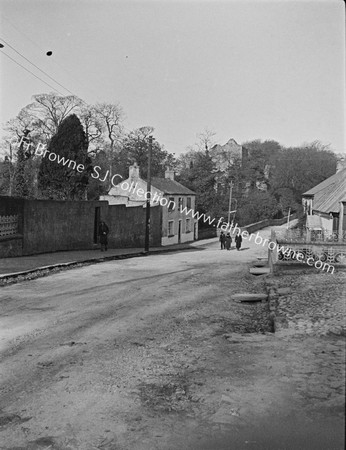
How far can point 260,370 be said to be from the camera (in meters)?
6.20

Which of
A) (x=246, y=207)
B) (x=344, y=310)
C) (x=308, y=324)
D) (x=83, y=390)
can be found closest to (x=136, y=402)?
(x=83, y=390)

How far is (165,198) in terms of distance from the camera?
42.2 metres

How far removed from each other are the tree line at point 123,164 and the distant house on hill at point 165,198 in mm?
2419

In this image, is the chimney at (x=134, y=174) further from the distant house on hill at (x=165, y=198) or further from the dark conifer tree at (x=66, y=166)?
the dark conifer tree at (x=66, y=166)

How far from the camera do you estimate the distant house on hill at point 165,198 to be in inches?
1630

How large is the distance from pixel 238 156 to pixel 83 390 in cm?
6270

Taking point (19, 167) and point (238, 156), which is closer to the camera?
point (19, 167)

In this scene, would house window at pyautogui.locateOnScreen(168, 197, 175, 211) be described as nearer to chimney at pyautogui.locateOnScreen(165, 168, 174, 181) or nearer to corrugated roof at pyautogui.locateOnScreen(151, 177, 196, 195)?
corrugated roof at pyautogui.locateOnScreen(151, 177, 196, 195)

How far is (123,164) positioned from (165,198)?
34.4 ft

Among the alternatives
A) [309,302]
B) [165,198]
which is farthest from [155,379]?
[165,198]

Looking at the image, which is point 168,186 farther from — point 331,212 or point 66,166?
point 331,212

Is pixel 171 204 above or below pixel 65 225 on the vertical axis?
above

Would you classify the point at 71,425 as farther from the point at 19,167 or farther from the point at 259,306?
the point at 19,167

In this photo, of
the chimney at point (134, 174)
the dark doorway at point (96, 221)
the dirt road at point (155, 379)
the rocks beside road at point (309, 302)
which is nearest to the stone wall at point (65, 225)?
the dark doorway at point (96, 221)
